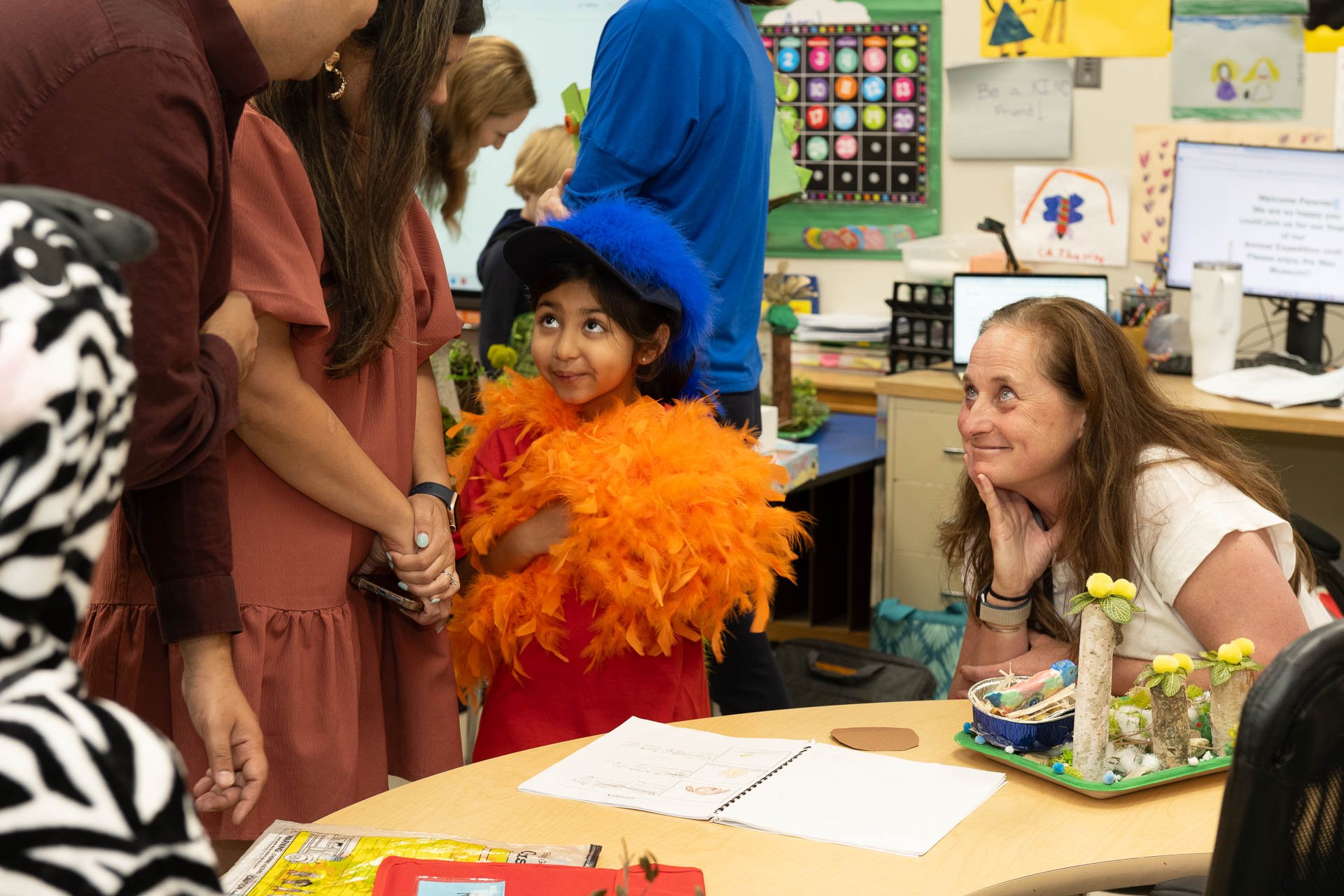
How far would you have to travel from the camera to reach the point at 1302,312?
3363 millimetres

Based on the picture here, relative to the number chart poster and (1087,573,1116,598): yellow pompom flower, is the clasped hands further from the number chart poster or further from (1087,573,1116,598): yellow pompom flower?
the number chart poster

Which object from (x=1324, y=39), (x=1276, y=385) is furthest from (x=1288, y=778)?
(x=1324, y=39)

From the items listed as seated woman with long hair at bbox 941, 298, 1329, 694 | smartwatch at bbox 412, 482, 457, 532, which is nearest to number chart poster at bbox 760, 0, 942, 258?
seated woman with long hair at bbox 941, 298, 1329, 694

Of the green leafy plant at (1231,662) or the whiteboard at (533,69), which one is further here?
the whiteboard at (533,69)

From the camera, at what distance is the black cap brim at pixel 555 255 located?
6.17 feet

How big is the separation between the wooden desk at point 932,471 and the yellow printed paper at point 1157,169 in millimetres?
483

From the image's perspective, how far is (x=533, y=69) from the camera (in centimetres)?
404

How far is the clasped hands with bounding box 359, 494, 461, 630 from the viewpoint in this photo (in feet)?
5.21

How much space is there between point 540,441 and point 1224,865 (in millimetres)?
1273

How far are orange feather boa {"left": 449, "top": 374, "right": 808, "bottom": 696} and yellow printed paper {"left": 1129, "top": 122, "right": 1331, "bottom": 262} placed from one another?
7.04ft

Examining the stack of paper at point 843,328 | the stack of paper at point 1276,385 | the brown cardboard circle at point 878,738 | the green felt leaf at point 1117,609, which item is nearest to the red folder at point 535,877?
the brown cardboard circle at point 878,738

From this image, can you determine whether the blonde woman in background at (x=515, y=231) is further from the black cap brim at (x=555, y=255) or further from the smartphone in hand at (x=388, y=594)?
the smartphone in hand at (x=388, y=594)

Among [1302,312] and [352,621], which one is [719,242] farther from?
[1302,312]

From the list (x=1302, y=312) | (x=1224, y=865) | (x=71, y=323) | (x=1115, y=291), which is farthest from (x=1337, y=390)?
(x=71, y=323)
